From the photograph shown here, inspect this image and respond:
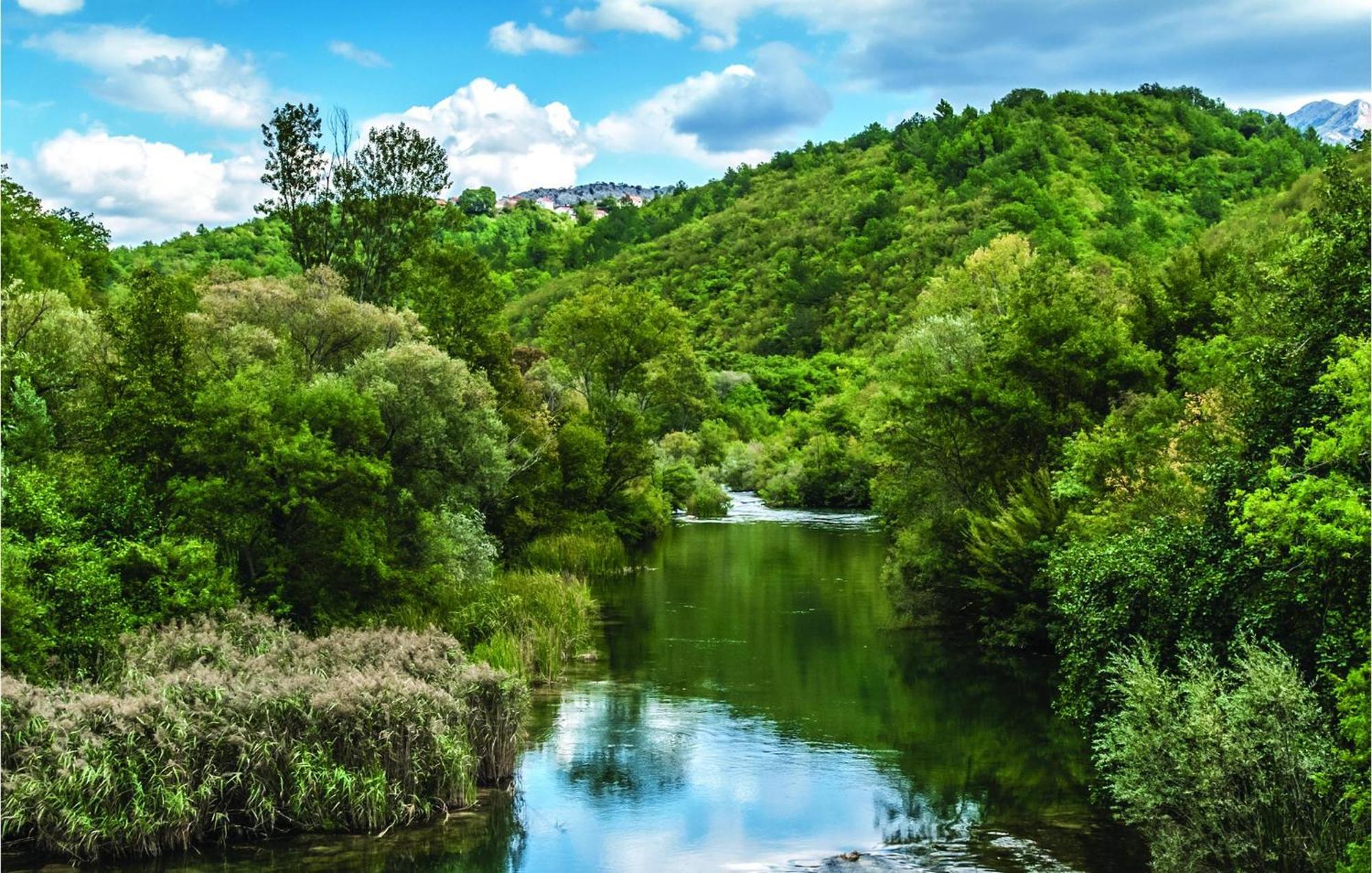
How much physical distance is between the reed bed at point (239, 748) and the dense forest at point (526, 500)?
8cm

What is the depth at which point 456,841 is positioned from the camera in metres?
19.7

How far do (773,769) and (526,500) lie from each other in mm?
29189

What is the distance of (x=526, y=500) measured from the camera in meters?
52.1

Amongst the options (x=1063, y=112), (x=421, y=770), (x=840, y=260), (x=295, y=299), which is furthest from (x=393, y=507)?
(x=1063, y=112)

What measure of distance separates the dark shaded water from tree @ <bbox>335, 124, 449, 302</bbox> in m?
17.9

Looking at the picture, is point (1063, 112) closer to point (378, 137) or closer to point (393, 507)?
point (378, 137)

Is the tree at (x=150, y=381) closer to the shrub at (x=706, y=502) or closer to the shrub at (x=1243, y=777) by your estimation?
the shrub at (x=1243, y=777)

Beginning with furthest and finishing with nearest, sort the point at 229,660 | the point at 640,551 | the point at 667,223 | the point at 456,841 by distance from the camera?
the point at 667,223 < the point at 640,551 < the point at 229,660 < the point at 456,841

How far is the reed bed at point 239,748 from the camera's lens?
1805cm

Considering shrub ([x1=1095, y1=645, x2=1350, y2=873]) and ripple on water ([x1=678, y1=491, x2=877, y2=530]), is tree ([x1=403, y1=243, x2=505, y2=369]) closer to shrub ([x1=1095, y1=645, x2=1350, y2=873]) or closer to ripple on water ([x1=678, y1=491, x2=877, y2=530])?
ripple on water ([x1=678, y1=491, x2=877, y2=530])

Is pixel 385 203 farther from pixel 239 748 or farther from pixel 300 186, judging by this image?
pixel 239 748

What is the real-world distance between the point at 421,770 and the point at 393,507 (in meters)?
15.2

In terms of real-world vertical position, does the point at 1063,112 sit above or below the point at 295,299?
above

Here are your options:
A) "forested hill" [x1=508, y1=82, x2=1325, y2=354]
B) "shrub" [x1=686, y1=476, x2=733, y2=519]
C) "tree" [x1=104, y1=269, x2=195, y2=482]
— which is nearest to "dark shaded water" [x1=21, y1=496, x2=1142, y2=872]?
"tree" [x1=104, y1=269, x2=195, y2=482]
